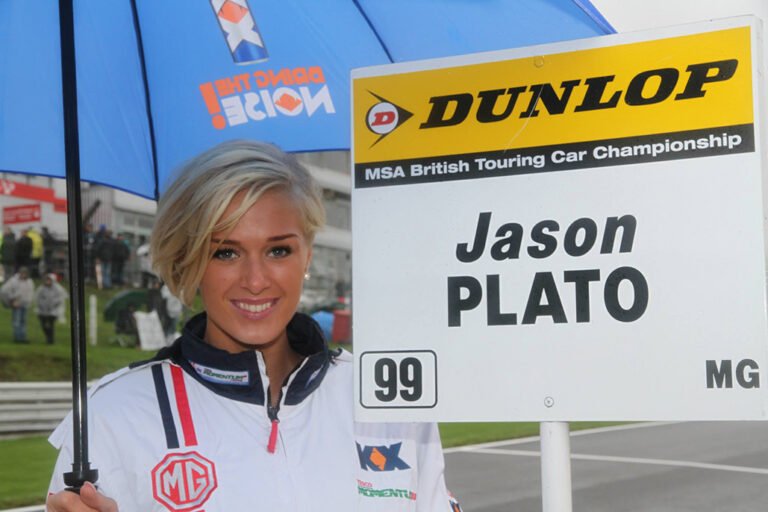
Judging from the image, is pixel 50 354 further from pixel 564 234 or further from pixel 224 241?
pixel 564 234

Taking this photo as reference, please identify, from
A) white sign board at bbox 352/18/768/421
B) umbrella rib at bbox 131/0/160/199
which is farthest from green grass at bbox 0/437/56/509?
white sign board at bbox 352/18/768/421

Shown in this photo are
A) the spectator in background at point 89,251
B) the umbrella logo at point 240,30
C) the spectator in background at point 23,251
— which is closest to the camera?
the umbrella logo at point 240,30

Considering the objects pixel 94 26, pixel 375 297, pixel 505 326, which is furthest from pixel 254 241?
pixel 94 26

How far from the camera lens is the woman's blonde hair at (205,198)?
2229mm

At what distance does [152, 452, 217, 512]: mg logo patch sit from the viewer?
2.09 metres

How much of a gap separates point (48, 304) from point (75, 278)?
2103 centimetres

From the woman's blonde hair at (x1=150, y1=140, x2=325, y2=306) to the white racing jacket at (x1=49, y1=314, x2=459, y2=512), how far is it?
0.15 m

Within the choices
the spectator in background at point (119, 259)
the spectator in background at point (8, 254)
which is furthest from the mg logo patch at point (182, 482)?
the spectator in background at point (119, 259)

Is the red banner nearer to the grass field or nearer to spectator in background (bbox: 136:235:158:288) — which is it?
spectator in background (bbox: 136:235:158:288)

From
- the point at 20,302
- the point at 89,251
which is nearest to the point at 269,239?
the point at 20,302

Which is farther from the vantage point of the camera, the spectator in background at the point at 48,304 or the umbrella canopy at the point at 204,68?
the spectator in background at the point at 48,304

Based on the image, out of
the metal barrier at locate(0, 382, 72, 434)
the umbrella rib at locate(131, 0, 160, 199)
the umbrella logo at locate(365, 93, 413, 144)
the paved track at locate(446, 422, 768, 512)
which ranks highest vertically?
the umbrella rib at locate(131, 0, 160, 199)

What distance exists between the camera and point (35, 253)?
25766 mm

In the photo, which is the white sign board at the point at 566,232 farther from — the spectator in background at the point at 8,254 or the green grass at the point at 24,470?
the spectator in background at the point at 8,254
